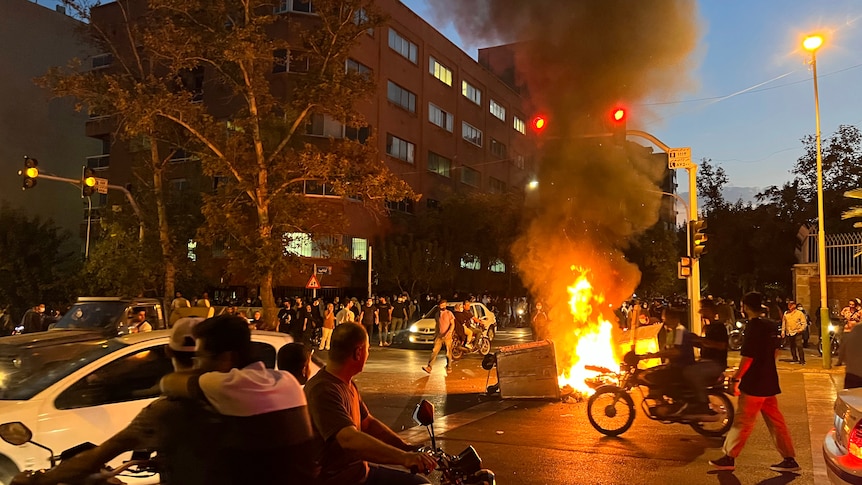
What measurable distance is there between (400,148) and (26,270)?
18.5 m

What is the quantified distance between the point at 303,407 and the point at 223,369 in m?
0.36

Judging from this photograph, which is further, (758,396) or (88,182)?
(88,182)

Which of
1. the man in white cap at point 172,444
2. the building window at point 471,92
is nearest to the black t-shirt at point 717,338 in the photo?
the man in white cap at point 172,444

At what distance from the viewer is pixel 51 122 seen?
39719mm

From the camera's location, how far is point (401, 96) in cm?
3641

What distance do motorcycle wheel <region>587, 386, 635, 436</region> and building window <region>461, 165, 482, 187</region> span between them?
3601 centimetres

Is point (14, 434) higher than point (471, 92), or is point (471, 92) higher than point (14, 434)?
point (471, 92)

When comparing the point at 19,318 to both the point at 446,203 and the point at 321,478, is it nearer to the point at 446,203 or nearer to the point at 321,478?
the point at 446,203

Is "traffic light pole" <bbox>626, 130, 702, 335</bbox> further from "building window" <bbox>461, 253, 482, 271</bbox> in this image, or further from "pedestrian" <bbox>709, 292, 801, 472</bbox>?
"building window" <bbox>461, 253, 482, 271</bbox>

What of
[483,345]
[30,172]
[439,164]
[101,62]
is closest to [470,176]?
[439,164]

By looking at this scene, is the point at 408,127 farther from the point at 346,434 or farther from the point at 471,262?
the point at 346,434

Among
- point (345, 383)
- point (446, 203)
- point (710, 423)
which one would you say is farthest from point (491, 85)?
point (345, 383)

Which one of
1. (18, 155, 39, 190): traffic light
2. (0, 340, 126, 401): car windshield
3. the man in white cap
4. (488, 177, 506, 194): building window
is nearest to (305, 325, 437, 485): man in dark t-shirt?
the man in white cap

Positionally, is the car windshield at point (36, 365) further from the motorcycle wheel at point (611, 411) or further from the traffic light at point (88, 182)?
the traffic light at point (88, 182)
